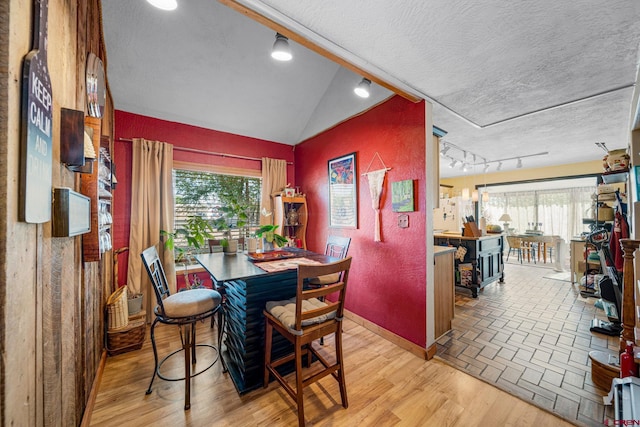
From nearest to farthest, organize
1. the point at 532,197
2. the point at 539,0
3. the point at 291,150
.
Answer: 1. the point at 539,0
2. the point at 291,150
3. the point at 532,197

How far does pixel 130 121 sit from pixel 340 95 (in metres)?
2.72

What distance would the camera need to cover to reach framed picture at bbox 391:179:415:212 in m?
2.37

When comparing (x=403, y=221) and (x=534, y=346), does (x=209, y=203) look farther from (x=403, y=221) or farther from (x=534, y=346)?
(x=534, y=346)

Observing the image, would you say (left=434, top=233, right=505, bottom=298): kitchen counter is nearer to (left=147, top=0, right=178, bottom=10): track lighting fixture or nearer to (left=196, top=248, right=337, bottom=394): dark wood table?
(left=196, top=248, right=337, bottom=394): dark wood table

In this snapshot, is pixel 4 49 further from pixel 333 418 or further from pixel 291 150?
pixel 291 150

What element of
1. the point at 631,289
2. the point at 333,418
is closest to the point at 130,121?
the point at 333,418

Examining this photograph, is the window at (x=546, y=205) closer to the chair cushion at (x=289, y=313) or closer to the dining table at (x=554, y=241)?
the dining table at (x=554, y=241)

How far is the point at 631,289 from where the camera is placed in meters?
1.61

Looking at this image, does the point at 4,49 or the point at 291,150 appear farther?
the point at 291,150

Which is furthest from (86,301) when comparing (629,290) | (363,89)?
(629,290)

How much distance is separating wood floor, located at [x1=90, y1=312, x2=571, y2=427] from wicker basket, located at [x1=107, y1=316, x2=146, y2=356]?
0.47 ft

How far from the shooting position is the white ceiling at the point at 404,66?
1396 mm

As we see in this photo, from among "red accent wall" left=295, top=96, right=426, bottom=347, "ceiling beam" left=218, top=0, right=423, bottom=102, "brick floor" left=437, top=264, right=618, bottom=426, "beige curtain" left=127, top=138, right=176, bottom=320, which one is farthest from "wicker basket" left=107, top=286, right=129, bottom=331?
"brick floor" left=437, top=264, right=618, bottom=426

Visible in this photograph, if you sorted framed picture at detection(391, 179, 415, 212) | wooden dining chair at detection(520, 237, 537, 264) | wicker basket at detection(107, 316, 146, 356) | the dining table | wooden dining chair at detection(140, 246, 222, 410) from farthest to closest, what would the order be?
wooden dining chair at detection(520, 237, 537, 264) → the dining table → framed picture at detection(391, 179, 415, 212) → wicker basket at detection(107, 316, 146, 356) → wooden dining chair at detection(140, 246, 222, 410)
